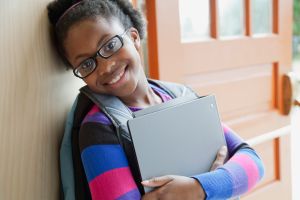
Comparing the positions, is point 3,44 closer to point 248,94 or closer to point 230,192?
point 230,192

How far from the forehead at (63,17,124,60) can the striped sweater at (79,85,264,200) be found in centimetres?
11

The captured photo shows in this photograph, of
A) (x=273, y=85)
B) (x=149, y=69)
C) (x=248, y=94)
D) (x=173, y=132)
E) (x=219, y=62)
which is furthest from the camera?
(x=273, y=85)

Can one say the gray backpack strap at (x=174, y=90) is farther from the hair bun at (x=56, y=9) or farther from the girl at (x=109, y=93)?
the hair bun at (x=56, y=9)

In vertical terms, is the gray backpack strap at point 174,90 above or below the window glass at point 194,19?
below

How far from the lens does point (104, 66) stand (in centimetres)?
67

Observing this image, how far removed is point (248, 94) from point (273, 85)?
0.17 meters

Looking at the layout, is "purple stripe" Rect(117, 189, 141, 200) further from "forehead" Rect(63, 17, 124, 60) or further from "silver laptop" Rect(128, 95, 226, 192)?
"forehead" Rect(63, 17, 124, 60)

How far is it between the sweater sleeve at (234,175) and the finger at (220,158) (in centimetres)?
1

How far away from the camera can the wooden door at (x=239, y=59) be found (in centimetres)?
104

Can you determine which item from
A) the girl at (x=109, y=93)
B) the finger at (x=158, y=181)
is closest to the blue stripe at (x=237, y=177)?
the girl at (x=109, y=93)

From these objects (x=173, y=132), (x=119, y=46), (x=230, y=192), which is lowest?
(x=230, y=192)

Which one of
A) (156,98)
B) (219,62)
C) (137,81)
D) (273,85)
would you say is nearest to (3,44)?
(137,81)

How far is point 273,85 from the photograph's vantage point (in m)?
1.38

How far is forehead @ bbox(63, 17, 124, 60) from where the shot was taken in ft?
2.11
